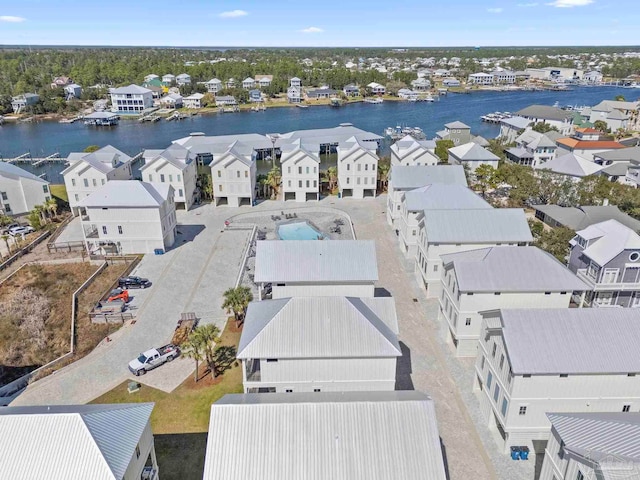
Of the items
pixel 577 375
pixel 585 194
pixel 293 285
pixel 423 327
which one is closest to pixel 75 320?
pixel 293 285

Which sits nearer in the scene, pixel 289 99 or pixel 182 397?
pixel 182 397

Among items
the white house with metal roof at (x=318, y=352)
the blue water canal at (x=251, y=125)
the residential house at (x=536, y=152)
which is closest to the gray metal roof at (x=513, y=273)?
the white house with metal roof at (x=318, y=352)

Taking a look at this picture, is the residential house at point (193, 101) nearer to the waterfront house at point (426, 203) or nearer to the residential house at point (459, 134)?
the residential house at point (459, 134)

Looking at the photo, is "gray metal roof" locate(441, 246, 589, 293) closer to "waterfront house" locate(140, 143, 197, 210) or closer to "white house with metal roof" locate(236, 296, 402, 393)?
"white house with metal roof" locate(236, 296, 402, 393)

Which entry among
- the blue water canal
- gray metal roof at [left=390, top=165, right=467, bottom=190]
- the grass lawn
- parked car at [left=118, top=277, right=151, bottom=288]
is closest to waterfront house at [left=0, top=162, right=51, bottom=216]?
the blue water canal

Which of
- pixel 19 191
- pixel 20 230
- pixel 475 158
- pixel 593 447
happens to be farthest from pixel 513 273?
pixel 19 191

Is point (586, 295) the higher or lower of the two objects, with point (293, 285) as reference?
lower

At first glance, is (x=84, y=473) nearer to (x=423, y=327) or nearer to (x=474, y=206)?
(x=423, y=327)
